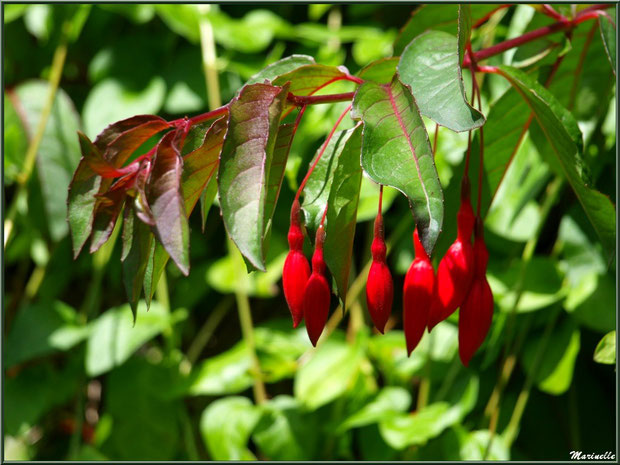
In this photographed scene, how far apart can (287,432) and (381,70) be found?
75 centimetres

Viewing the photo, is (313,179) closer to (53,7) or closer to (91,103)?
(91,103)

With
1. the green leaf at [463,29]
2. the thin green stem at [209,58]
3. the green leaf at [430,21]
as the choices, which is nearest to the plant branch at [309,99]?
the green leaf at [463,29]

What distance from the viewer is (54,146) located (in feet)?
4.65

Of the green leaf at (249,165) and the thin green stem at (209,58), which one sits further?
the thin green stem at (209,58)

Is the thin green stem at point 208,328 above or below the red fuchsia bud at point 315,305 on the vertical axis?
below

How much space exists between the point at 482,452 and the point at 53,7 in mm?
1219

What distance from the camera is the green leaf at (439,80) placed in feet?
1.65

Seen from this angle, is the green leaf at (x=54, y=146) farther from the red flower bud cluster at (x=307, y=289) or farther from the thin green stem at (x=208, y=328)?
the red flower bud cluster at (x=307, y=289)

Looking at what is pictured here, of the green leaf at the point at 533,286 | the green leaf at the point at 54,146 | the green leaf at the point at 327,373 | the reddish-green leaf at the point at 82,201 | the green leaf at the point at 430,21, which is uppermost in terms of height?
the green leaf at the point at 430,21

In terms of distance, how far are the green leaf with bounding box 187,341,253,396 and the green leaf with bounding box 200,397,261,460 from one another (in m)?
0.03

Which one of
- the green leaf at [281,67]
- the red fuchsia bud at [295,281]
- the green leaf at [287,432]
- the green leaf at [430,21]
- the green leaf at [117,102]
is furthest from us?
the green leaf at [117,102]

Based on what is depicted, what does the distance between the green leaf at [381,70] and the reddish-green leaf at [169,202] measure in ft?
0.64

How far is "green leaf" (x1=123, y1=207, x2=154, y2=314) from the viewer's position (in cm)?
55

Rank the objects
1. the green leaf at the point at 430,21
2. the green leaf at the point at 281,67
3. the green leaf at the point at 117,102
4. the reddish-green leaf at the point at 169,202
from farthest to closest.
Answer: the green leaf at the point at 117,102, the green leaf at the point at 430,21, the green leaf at the point at 281,67, the reddish-green leaf at the point at 169,202
